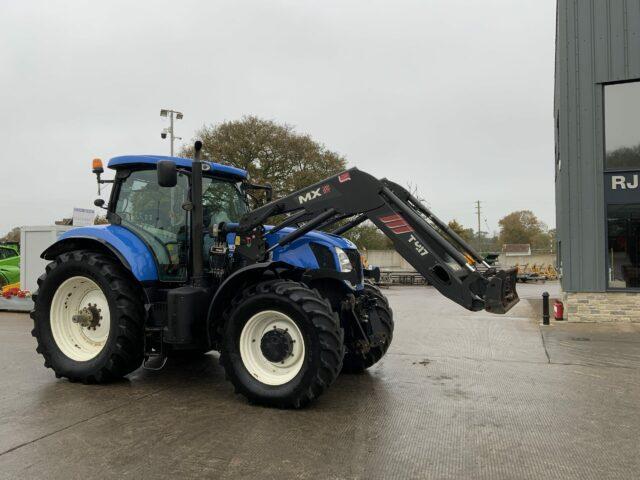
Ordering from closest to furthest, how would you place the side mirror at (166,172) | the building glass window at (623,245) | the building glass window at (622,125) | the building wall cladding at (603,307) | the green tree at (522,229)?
the side mirror at (166,172), the building wall cladding at (603,307), the building glass window at (623,245), the building glass window at (622,125), the green tree at (522,229)

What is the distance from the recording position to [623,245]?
11875mm

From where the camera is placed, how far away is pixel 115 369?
579 centimetres

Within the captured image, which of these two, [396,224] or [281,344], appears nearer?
[281,344]

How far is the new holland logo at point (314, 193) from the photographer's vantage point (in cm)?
556

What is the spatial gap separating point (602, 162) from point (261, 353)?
999 cm

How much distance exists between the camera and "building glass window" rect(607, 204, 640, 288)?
11.8m

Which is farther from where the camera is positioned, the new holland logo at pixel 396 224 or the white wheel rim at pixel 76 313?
the white wheel rim at pixel 76 313

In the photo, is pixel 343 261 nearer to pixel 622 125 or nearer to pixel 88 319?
pixel 88 319

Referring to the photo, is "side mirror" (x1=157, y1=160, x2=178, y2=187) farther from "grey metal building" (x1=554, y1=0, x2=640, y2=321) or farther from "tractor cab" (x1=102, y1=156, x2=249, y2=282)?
"grey metal building" (x1=554, y1=0, x2=640, y2=321)

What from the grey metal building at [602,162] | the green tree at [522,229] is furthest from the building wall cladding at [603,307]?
the green tree at [522,229]

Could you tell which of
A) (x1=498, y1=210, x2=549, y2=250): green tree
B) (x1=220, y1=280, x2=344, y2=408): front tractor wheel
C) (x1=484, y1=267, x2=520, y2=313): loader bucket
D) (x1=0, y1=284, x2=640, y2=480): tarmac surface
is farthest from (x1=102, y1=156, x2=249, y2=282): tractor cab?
(x1=498, y1=210, x2=549, y2=250): green tree

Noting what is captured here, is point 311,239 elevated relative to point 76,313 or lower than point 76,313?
elevated

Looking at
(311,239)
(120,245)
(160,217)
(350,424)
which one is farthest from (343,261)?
(120,245)

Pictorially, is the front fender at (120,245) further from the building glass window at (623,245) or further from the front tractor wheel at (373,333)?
the building glass window at (623,245)
